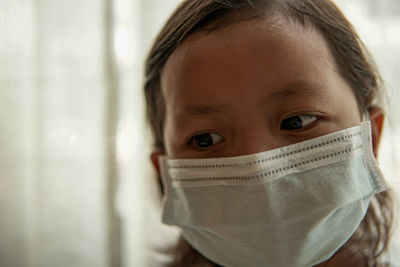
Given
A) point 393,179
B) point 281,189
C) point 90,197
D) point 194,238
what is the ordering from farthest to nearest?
point 90,197 → point 393,179 → point 194,238 → point 281,189

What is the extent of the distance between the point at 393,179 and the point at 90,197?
3.72 ft

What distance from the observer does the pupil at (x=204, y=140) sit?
0.76 m

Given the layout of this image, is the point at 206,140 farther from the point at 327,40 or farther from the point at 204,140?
the point at 327,40

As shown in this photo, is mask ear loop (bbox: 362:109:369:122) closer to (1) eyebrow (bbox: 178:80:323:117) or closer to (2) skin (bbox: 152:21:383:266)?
(2) skin (bbox: 152:21:383:266)

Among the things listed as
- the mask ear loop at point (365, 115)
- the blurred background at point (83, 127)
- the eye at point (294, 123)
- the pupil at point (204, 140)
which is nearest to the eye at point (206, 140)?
the pupil at point (204, 140)

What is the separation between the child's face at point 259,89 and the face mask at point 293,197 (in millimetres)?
37

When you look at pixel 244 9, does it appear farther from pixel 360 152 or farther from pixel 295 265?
pixel 295 265

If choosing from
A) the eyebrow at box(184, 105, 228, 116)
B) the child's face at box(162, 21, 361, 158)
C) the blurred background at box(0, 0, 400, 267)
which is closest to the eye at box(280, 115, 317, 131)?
the child's face at box(162, 21, 361, 158)

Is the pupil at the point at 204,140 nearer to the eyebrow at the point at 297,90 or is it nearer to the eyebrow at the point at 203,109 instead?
the eyebrow at the point at 203,109

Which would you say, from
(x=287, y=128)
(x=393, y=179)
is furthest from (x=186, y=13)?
(x=393, y=179)

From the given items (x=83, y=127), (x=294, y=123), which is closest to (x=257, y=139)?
(x=294, y=123)

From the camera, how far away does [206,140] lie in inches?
30.1

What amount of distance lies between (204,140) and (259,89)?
184mm

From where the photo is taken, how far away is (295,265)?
2.19 ft
